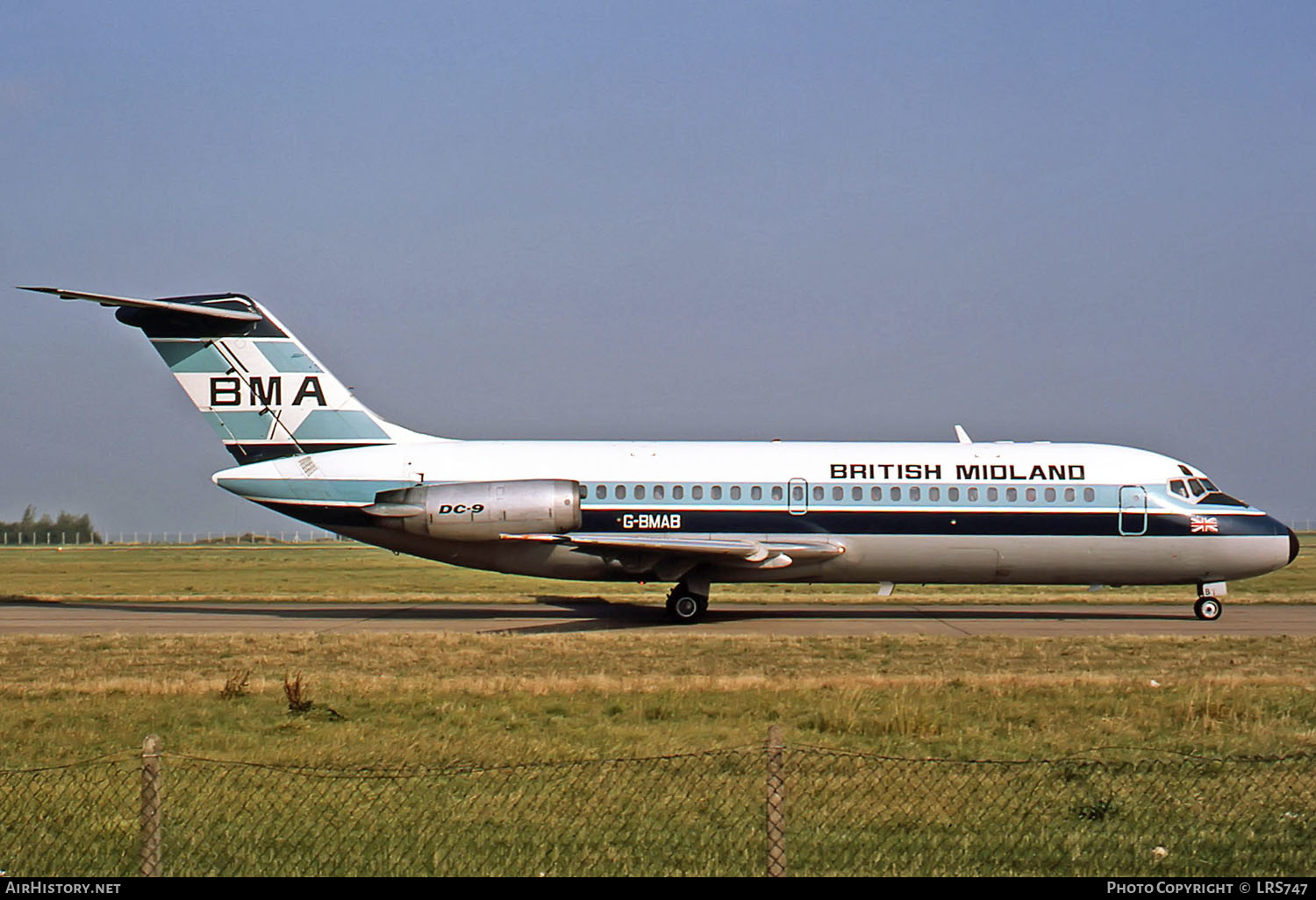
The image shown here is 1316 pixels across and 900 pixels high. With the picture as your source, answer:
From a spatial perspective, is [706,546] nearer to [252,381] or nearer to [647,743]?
[252,381]

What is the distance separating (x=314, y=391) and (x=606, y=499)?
707 cm

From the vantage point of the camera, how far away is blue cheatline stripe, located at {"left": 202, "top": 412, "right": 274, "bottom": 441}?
1088 inches

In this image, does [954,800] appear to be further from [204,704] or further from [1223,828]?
[204,704]

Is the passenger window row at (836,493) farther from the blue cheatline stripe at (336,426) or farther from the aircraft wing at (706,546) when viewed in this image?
the blue cheatline stripe at (336,426)

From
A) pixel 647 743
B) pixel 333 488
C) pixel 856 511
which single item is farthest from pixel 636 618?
pixel 647 743

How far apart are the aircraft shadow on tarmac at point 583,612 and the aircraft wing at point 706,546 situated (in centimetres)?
166

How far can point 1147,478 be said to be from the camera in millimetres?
27406

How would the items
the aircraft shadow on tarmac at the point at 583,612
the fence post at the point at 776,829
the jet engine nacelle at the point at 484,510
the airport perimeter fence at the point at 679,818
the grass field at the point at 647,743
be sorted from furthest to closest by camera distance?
the aircraft shadow on tarmac at the point at 583,612 → the jet engine nacelle at the point at 484,510 → the grass field at the point at 647,743 → the airport perimeter fence at the point at 679,818 → the fence post at the point at 776,829

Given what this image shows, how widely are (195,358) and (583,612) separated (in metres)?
10.7

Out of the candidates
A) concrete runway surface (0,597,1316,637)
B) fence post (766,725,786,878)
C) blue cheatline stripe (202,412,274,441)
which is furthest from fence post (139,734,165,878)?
blue cheatline stripe (202,412,274,441)

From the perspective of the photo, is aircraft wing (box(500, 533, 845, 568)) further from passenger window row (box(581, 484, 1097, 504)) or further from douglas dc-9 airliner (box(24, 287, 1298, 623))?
passenger window row (box(581, 484, 1097, 504))

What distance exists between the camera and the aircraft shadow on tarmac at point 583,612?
1087 inches

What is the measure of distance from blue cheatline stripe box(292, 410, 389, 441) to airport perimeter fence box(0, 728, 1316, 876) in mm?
16356

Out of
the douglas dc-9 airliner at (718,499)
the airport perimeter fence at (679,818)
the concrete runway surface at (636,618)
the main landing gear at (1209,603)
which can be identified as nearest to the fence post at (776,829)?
the airport perimeter fence at (679,818)
